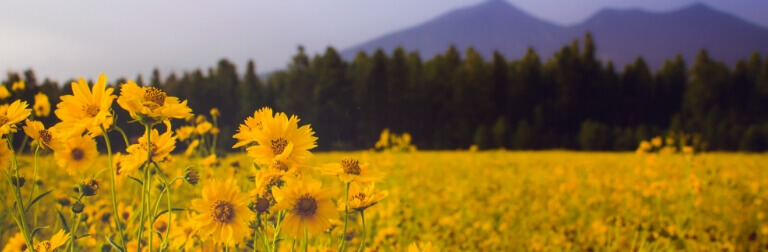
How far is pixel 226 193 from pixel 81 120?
251 mm

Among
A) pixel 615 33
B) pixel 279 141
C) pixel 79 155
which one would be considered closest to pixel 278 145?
pixel 279 141

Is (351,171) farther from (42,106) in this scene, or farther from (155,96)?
(42,106)

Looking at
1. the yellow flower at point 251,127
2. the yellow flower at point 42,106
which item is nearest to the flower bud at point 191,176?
the yellow flower at point 251,127

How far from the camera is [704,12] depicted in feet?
237

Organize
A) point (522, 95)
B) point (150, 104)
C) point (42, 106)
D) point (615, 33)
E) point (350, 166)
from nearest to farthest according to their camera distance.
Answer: point (150, 104), point (350, 166), point (42, 106), point (522, 95), point (615, 33)

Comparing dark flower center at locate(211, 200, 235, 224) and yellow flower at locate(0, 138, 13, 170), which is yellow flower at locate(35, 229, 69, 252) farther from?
dark flower center at locate(211, 200, 235, 224)

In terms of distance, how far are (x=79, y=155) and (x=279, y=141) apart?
0.58 metres

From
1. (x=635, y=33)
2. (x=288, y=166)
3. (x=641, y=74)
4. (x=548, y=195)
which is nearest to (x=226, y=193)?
(x=288, y=166)

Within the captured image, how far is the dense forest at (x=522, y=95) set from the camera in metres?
18.5

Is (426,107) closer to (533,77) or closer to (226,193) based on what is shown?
(533,77)

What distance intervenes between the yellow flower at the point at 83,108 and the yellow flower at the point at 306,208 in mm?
289

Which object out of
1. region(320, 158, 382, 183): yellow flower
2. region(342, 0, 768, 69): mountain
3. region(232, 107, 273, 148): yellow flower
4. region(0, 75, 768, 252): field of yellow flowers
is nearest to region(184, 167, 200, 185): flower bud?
region(0, 75, 768, 252): field of yellow flowers

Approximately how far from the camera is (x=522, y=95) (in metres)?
24.5

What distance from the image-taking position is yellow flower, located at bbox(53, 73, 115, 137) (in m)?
0.92
